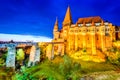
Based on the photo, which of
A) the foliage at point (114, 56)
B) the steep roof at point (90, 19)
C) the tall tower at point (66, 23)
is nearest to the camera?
the foliage at point (114, 56)

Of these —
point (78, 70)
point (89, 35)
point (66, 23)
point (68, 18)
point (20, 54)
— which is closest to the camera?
point (78, 70)

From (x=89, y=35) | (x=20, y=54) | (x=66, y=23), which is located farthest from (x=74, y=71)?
(x=20, y=54)

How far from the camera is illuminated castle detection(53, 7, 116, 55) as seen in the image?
90.0 meters

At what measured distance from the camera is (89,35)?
9262 centimetres

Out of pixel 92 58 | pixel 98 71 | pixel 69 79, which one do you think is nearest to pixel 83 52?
pixel 92 58

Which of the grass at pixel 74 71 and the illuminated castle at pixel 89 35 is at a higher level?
the illuminated castle at pixel 89 35

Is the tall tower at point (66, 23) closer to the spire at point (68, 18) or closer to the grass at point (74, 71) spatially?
the spire at point (68, 18)

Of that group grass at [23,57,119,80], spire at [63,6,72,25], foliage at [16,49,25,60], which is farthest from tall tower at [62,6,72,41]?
foliage at [16,49,25,60]

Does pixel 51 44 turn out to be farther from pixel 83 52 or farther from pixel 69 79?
pixel 69 79

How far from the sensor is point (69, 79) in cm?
6575

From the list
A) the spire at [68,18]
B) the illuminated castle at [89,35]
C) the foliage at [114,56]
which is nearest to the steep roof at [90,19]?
the illuminated castle at [89,35]

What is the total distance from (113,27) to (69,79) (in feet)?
117

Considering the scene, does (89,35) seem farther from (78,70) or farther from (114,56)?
(78,70)

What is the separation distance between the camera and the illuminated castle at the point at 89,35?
295 feet
